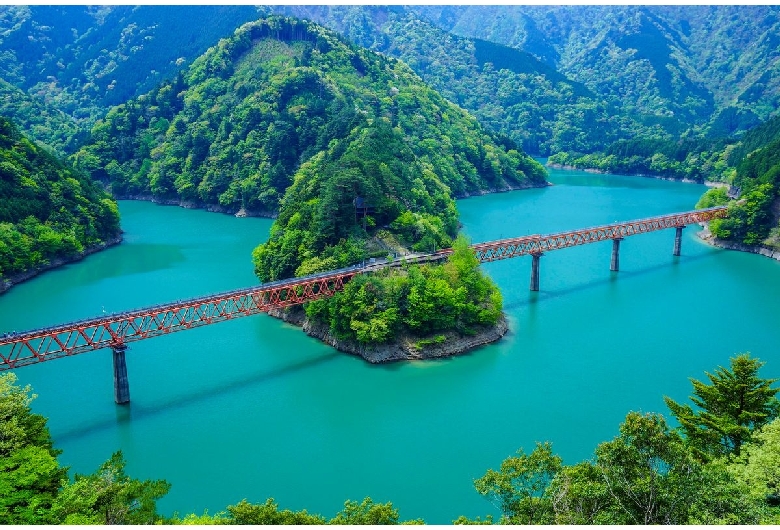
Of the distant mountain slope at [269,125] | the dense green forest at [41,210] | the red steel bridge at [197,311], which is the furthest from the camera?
the distant mountain slope at [269,125]

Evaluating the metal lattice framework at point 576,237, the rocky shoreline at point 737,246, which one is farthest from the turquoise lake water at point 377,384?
the metal lattice framework at point 576,237

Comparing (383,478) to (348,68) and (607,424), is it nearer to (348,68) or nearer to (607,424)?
(607,424)

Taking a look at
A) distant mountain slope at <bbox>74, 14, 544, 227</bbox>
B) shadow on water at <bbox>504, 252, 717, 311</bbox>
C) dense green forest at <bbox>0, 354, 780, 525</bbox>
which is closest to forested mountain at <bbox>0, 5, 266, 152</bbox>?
distant mountain slope at <bbox>74, 14, 544, 227</bbox>

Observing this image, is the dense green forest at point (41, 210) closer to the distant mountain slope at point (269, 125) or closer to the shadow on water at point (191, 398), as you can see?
the distant mountain slope at point (269, 125)

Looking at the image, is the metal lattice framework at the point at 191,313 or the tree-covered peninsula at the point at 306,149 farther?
the tree-covered peninsula at the point at 306,149

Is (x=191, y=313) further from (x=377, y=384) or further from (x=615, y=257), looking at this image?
(x=615, y=257)

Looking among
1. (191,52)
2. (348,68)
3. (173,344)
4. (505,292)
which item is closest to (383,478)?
(173,344)

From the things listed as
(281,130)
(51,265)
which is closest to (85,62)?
(281,130)
